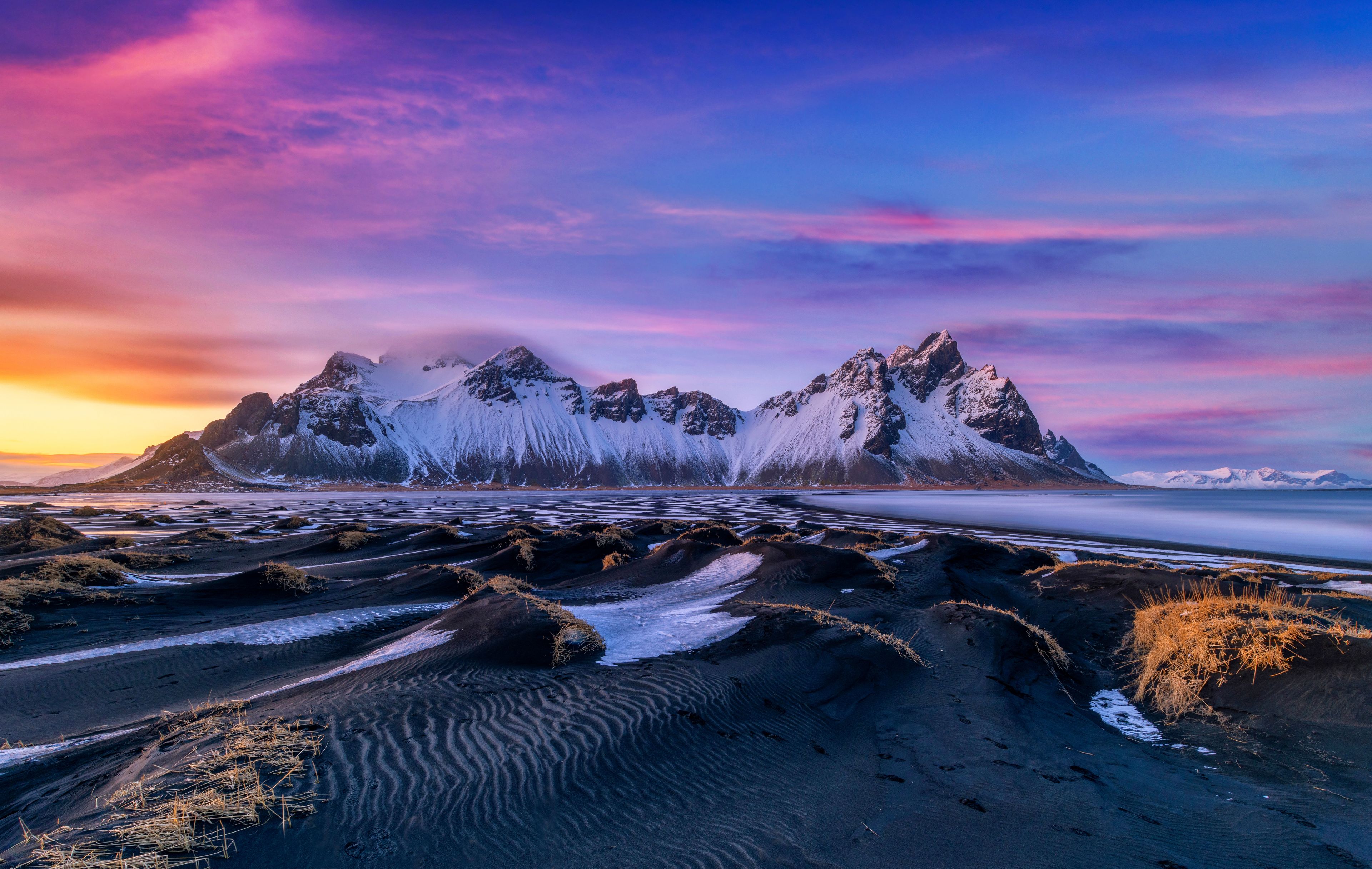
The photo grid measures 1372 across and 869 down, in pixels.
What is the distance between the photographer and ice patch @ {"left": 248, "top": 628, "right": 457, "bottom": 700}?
9.38 m

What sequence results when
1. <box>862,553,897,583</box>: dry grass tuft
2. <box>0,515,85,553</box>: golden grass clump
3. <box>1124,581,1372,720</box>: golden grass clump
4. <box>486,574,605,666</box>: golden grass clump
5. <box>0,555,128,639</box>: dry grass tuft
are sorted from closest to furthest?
<box>1124,581,1372,720</box>: golden grass clump → <box>486,574,605,666</box>: golden grass clump → <box>0,555,128,639</box>: dry grass tuft → <box>862,553,897,583</box>: dry grass tuft → <box>0,515,85,553</box>: golden grass clump

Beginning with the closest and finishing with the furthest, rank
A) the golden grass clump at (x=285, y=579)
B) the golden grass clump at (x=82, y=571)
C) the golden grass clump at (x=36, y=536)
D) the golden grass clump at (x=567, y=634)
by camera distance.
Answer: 1. the golden grass clump at (x=567, y=634)
2. the golden grass clump at (x=82, y=571)
3. the golden grass clump at (x=285, y=579)
4. the golden grass clump at (x=36, y=536)

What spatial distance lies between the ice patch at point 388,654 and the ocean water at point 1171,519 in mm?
42562

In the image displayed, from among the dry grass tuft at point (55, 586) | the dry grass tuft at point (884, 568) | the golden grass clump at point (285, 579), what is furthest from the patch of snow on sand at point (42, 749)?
the dry grass tuft at point (884, 568)

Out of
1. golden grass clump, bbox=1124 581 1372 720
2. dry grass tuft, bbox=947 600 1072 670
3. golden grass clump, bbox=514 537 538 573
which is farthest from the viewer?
golden grass clump, bbox=514 537 538 573

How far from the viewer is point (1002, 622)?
11.8m

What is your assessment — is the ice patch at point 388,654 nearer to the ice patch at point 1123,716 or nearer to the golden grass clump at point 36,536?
the ice patch at point 1123,716

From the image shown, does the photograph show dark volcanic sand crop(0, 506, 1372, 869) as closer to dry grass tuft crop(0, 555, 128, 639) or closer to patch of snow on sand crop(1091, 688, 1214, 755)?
patch of snow on sand crop(1091, 688, 1214, 755)

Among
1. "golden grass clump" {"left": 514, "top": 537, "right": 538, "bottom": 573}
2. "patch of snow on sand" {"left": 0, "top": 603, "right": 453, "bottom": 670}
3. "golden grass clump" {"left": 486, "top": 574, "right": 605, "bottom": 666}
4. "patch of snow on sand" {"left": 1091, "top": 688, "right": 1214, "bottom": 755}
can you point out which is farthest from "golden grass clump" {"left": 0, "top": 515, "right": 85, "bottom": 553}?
"patch of snow on sand" {"left": 1091, "top": 688, "right": 1214, "bottom": 755}

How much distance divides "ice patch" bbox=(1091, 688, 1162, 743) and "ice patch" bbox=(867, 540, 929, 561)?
37.2ft

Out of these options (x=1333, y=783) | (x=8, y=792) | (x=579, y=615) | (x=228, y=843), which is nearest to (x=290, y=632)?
(x=579, y=615)

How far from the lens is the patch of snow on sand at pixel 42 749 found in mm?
6758

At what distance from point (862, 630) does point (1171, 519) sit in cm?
6761

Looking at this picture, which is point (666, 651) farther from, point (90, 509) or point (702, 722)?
point (90, 509)
